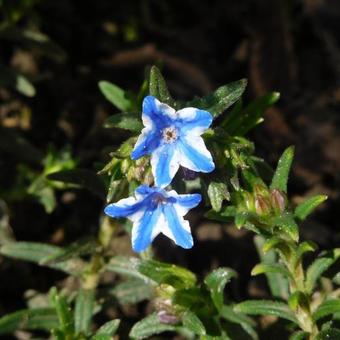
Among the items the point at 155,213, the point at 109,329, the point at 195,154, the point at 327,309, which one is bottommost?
the point at 327,309

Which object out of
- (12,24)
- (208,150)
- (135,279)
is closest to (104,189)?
(135,279)

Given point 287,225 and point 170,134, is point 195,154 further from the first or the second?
point 287,225

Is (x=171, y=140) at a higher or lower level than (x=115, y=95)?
lower

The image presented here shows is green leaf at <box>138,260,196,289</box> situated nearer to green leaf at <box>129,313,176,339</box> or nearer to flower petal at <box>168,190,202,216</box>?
green leaf at <box>129,313,176,339</box>

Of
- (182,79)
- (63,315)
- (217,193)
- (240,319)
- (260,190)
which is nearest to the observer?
(217,193)

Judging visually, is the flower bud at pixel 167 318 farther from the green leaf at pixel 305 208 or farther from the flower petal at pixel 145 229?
the green leaf at pixel 305 208

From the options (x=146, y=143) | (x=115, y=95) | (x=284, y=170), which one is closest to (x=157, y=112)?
(x=146, y=143)

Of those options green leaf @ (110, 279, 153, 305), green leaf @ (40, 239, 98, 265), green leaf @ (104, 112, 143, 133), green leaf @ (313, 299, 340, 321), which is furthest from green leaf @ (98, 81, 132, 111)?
green leaf @ (313, 299, 340, 321)
